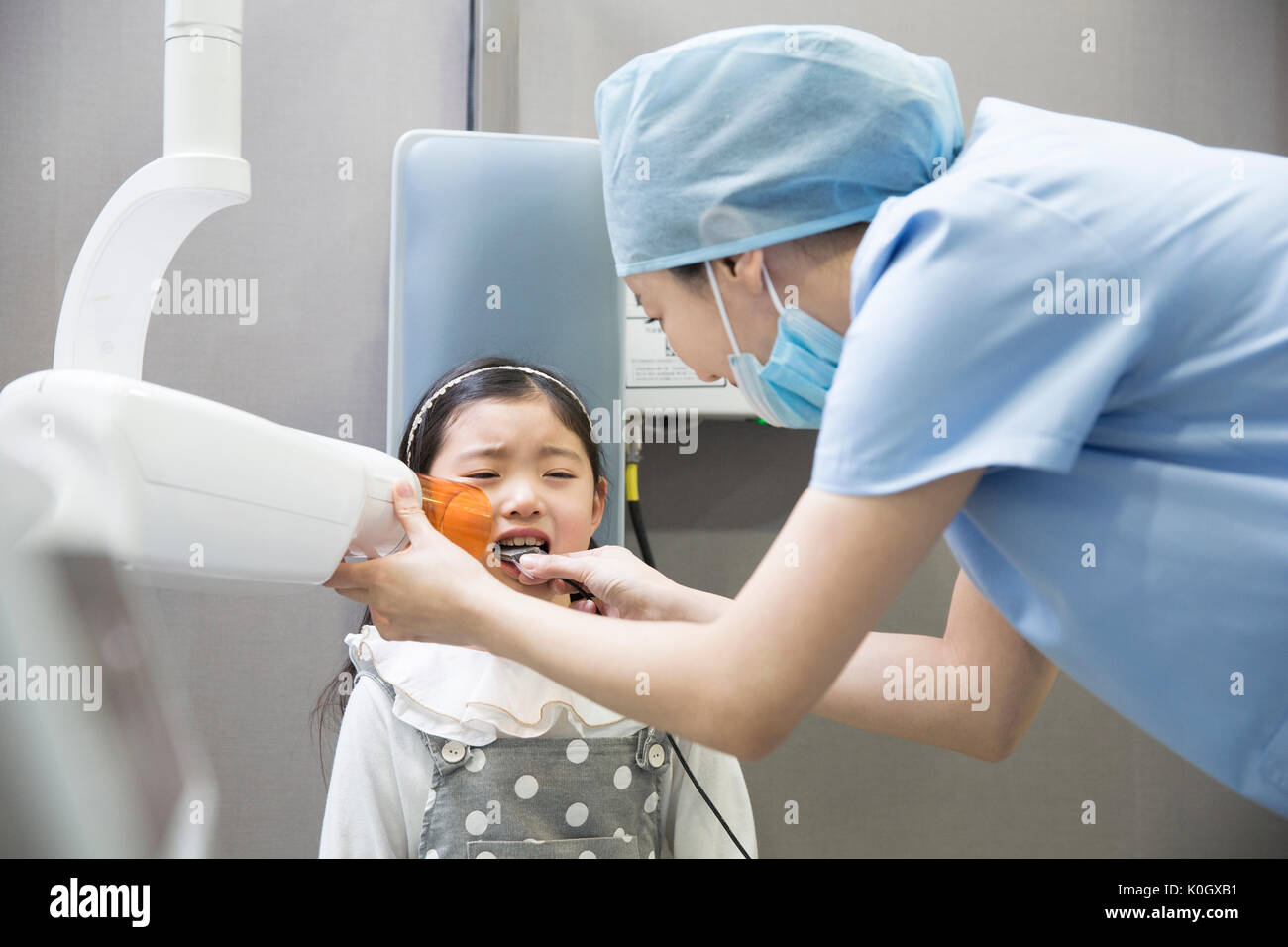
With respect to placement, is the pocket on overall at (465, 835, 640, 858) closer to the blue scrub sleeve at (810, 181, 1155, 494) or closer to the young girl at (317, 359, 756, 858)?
the young girl at (317, 359, 756, 858)

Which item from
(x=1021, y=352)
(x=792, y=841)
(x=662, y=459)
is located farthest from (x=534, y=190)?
(x=792, y=841)

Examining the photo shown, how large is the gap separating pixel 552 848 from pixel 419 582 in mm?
458

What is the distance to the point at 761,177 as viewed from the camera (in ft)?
2.92

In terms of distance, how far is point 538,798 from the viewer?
126 cm

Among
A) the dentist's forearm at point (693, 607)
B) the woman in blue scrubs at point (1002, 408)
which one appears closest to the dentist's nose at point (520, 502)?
the dentist's forearm at point (693, 607)

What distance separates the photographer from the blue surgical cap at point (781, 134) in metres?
0.89

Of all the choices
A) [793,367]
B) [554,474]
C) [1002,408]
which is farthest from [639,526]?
[1002,408]

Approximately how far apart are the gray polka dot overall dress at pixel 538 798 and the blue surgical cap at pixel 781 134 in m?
0.62

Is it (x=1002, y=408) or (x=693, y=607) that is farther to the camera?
(x=693, y=607)

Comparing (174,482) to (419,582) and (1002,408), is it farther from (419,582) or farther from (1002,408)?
(1002,408)

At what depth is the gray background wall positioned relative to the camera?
168 cm

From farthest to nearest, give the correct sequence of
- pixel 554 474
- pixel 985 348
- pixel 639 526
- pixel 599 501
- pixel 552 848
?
1. pixel 639 526
2. pixel 599 501
3. pixel 554 474
4. pixel 552 848
5. pixel 985 348

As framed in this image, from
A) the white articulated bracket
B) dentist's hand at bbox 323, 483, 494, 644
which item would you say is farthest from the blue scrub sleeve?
the white articulated bracket

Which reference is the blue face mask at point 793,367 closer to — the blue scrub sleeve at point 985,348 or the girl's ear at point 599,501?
the blue scrub sleeve at point 985,348
